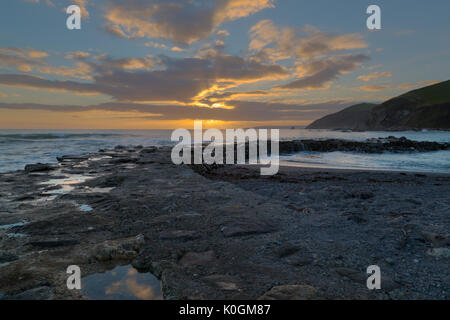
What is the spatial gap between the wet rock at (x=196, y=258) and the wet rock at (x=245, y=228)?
2.39ft

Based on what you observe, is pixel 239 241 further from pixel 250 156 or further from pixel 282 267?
pixel 250 156

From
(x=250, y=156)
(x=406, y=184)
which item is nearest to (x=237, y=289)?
(x=406, y=184)

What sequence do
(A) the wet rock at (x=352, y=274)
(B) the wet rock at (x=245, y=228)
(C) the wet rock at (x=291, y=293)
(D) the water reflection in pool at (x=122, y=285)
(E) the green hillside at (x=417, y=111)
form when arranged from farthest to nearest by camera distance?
(E) the green hillside at (x=417, y=111) → (B) the wet rock at (x=245, y=228) → (A) the wet rock at (x=352, y=274) → (D) the water reflection in pool at (x=122, y=285) → (C) the wet rock at (x=291, y=293)

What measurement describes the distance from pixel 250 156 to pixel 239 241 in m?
15.9

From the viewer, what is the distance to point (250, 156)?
1967 cm

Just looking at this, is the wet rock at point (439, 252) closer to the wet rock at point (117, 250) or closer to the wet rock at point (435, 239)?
the wet rock at point (435, 239)

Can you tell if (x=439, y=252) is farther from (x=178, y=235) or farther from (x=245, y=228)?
(x=178, y=235)

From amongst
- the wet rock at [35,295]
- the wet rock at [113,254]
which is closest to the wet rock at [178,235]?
the wet rock at [113,254]

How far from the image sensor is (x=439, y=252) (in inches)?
133

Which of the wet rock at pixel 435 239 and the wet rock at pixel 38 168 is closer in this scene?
the wet rock at pixel 435 239

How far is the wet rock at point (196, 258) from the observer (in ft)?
10.9

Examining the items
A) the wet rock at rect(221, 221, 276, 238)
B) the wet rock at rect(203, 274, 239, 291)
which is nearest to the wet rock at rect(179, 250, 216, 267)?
the wet rock at rect(203, 274, 239, 291)

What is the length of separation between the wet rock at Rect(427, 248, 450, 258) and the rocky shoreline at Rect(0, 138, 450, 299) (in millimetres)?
12

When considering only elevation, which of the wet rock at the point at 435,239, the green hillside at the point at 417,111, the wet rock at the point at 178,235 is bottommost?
the wet rock at the point at 178,235
